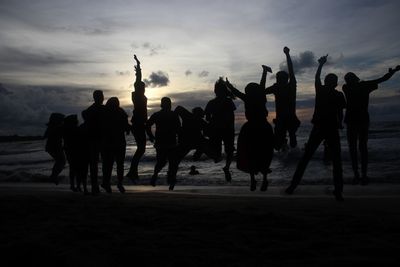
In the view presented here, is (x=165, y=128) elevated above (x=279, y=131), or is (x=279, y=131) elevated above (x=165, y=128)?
(x=165, y=128)

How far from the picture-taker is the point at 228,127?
8617 millimetres

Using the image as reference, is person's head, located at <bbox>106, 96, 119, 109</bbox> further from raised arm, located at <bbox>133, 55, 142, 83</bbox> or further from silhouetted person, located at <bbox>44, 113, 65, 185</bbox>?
silhouetted person, located at <bbox>44, 113, 65, 185</bbox>

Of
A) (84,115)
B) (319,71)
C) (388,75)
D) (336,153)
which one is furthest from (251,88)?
(84,115)

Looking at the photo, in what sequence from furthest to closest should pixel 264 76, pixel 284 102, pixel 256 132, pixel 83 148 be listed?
1. pixel 83 148
2. pixel 284 102
3. pixel 264 76
4. pixel 256 132

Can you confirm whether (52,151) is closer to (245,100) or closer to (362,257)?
(245,100)

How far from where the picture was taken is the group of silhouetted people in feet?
22.8

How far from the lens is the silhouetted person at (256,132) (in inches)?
304

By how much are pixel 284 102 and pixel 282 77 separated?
514 mm

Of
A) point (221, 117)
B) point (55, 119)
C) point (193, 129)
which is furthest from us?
point (55, 119)

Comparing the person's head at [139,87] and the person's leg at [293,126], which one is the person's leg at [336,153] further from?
the person's head at [139,87]

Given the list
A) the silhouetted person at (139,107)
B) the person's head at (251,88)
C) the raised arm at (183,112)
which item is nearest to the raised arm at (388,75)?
the person's head at (251,88)

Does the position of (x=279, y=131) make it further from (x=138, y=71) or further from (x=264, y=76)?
(x=138, y=71)

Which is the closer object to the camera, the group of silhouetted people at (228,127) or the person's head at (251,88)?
the group of silhouetted people at (228,127)

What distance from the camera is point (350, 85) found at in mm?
8617
